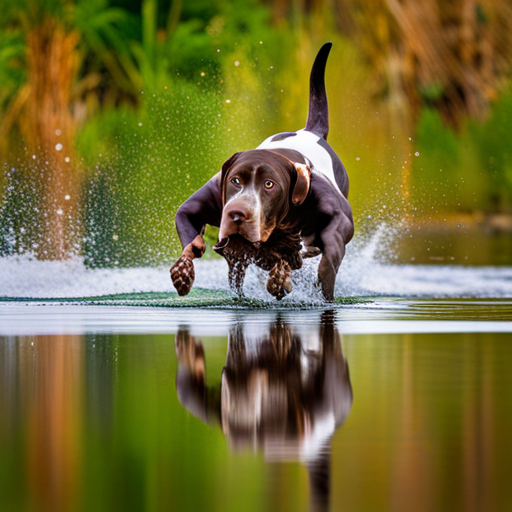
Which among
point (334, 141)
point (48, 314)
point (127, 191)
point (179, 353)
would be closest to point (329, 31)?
point (334, 141)

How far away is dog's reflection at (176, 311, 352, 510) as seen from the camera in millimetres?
2488

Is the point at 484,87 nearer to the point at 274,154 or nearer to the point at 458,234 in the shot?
the point at 458,234

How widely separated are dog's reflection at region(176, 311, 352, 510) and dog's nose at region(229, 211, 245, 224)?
0.70 meters

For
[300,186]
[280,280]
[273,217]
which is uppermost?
[300,186]

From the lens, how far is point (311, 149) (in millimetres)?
6094

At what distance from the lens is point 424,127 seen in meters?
15.8

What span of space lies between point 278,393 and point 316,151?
312 cm

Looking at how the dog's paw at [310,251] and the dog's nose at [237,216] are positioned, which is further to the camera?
the dog's paw at [310,251]

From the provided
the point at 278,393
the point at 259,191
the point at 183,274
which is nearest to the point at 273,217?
the point at 259,191

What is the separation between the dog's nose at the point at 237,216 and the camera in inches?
200

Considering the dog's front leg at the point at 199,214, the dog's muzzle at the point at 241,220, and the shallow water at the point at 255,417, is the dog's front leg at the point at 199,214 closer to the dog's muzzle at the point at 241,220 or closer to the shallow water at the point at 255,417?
the dog's muzzle at the point at 241,220

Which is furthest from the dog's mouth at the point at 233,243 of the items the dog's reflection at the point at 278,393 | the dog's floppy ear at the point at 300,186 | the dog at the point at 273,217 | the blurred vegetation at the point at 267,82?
the blurred vegetation at the point at 267,82

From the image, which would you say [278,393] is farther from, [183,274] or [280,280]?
[280,280]

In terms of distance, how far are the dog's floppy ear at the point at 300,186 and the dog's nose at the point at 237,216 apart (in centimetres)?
44
